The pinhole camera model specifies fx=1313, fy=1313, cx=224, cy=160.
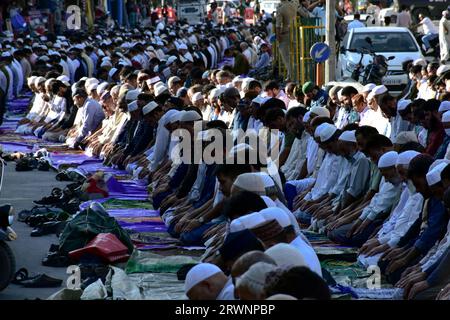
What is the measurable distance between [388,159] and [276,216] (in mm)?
3220

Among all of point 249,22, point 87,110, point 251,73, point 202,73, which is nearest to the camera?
point 87,110

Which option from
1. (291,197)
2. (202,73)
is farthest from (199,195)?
(202,73)

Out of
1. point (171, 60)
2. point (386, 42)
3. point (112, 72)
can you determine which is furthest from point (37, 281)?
point (386, 42)

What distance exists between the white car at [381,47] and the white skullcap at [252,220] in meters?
16.6

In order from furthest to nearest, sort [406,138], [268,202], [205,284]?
[406,138], [268,202], [205,284]

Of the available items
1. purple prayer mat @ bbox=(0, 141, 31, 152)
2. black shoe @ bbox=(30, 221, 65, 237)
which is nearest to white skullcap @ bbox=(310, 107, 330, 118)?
black shoe @ bbox=(30, 221, 65, 237)

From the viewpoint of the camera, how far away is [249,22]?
6262 cm

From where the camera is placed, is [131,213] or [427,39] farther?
[427,39]

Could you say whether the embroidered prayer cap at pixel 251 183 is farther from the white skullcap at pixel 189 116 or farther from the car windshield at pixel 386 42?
the car windshield at pixel 386 42

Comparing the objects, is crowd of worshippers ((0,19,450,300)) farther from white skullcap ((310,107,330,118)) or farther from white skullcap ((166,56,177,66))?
white skullcap ((166,56,177,66))

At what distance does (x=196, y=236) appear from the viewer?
11.2 meters

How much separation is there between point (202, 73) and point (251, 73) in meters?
8.10

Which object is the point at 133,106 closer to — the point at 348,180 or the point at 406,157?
the point at 348,180
